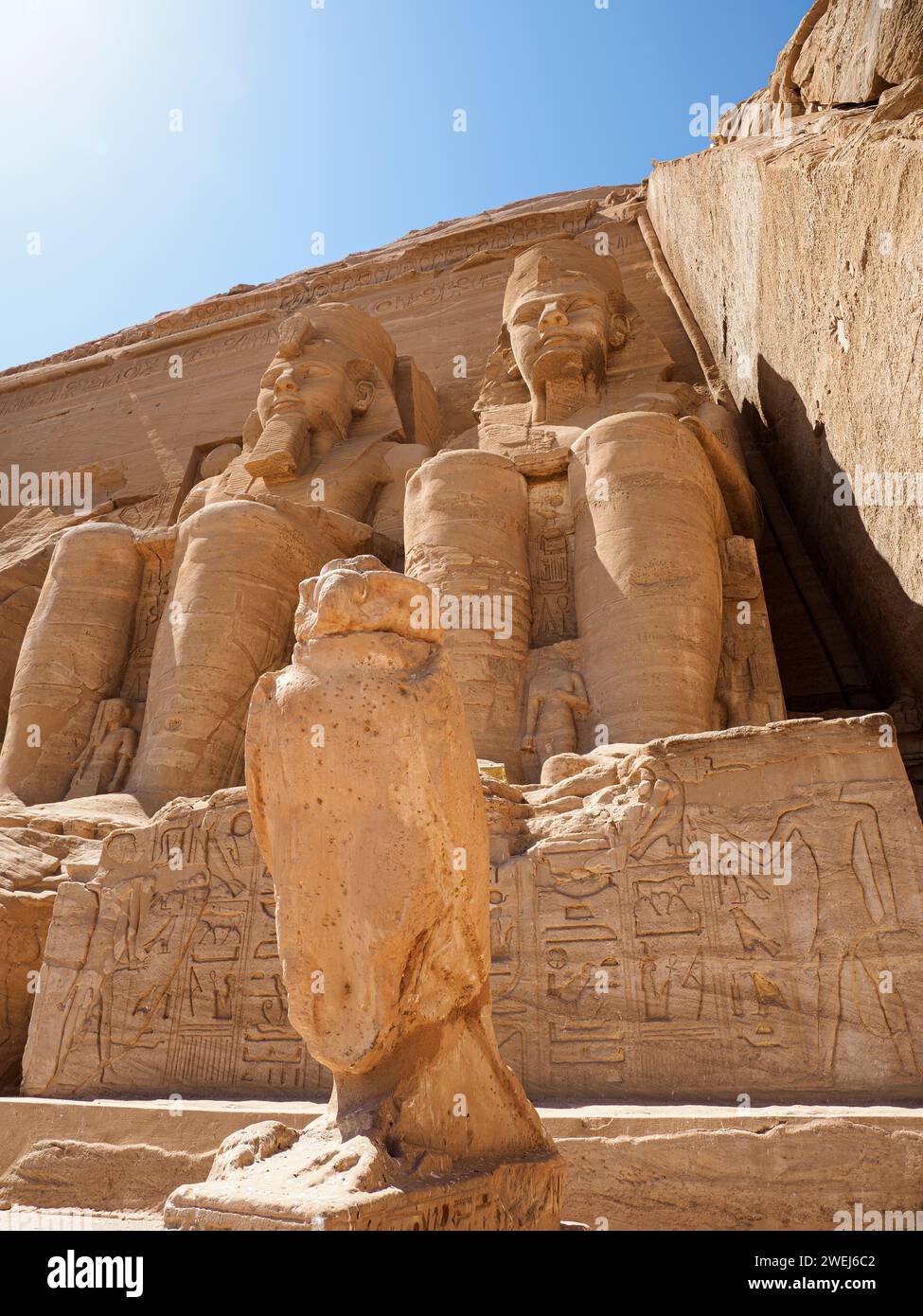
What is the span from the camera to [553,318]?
6.18 metres

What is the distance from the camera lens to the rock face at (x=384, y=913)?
1.66 m


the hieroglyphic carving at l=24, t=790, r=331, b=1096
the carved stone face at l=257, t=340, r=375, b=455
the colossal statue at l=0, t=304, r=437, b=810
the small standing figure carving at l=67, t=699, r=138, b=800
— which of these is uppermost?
the carved stone face at l=257, t=340, r=375, b=455

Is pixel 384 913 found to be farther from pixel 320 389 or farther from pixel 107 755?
pixel 320 389

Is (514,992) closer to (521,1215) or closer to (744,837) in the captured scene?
(744,837)

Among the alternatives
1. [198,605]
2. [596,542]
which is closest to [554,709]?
[596,542]

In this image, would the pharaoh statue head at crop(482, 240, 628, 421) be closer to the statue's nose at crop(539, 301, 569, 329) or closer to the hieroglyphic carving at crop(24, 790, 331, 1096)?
the statue's nose at crop(539, 301, 569, 329)

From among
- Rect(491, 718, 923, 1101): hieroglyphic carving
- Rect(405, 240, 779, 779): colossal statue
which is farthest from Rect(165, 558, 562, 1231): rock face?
Rect(405, 240, 779, 779): colossal statue

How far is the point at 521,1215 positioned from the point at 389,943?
0.46 m

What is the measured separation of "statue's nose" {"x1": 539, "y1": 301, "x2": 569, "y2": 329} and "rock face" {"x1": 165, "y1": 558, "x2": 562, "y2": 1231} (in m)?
4.74

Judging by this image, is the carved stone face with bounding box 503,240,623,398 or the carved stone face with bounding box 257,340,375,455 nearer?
the carved stone face with bounding box 503,240,623,398

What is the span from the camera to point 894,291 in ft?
12.0

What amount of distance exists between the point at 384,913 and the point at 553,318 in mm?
5123

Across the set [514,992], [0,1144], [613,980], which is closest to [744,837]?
[613,980]

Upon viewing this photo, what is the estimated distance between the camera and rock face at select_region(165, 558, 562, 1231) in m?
1.66
